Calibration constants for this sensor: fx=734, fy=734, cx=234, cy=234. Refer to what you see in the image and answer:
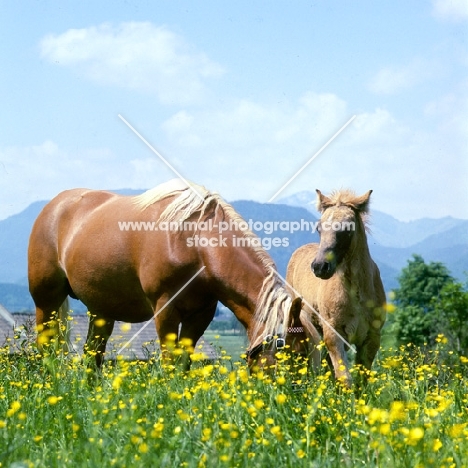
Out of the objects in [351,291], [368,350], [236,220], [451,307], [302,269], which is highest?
[451,307]

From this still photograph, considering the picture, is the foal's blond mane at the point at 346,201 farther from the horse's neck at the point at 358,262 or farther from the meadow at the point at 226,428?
the meadow at the point at 226,428

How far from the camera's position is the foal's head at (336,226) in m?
7.43

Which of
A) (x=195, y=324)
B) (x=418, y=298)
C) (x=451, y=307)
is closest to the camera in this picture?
(x=195, y=324)

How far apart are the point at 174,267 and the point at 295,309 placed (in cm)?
137

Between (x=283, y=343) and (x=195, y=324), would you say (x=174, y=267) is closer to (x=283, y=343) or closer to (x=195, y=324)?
(x=195, y=324)

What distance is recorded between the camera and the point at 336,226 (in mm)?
7688

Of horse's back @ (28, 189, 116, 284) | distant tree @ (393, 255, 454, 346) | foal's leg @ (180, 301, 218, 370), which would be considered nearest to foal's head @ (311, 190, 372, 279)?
foal's leg @ (180, 301, 218, 370)

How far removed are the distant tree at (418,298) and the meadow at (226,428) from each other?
172 ft

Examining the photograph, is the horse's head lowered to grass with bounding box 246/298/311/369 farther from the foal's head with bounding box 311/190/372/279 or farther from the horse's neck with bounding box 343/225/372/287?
the horse's neck with bounding box 343/225/372/287

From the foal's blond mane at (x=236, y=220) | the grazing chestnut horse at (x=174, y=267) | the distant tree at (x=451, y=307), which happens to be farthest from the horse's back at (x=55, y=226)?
the distant tree at (x=451, y=307)

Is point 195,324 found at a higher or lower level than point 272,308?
lower

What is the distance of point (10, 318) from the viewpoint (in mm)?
49531

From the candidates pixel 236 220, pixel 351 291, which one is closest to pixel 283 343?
pixel 236 220

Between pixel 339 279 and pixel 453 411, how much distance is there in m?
3.37
